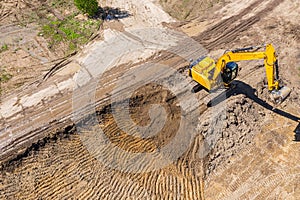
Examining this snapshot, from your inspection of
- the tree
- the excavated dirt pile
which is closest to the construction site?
the excavated dirt pile

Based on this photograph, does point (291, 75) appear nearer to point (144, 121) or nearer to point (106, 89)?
point (144, 121)

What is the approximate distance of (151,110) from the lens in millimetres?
16234

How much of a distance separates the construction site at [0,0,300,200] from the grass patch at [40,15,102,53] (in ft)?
0.27

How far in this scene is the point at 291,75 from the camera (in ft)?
59.0

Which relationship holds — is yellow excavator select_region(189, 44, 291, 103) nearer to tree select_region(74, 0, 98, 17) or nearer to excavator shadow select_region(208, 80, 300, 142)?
excavator shadow select_region(208, 80, 300, 142)

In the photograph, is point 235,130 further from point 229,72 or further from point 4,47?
point 4,47

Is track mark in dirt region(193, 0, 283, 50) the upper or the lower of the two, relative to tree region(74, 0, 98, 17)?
lower

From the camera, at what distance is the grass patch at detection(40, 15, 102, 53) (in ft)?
67.8

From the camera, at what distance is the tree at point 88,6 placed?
21781 mm

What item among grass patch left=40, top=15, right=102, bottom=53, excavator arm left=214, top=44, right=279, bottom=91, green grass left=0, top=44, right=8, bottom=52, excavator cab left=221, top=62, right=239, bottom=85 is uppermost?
green grass left=0, top=44, right=8, bottom=52

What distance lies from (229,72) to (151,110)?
195 inches

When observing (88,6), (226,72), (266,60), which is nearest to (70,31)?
(88,6)

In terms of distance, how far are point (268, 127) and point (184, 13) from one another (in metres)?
12.1

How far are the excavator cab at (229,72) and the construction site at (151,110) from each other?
0.28 ft
